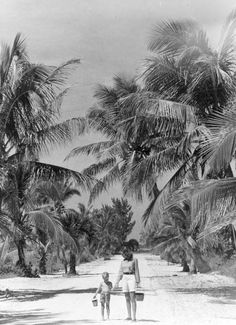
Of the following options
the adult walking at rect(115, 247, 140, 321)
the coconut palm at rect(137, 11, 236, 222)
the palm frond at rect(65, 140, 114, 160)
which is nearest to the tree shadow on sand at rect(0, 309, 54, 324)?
the adult walking at rect(115, 247, 140, 321)

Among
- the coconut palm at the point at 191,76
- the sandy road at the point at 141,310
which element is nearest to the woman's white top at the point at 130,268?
the sandy road at the point at 141,310

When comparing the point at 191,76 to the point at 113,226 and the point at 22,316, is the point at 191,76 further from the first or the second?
the point at 113,226

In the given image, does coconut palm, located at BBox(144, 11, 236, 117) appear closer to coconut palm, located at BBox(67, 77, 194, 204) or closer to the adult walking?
coconut palm, located at BBox(67, 77, 194, 204)

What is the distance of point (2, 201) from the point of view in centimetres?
1859

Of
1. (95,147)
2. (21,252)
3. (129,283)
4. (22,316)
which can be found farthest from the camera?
(21,252)

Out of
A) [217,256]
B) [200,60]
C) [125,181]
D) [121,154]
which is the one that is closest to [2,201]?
[125,181]

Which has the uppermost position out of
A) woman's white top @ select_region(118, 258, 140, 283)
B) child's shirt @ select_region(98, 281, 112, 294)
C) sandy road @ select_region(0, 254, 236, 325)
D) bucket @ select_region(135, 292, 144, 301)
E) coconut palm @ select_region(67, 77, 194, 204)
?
coconut palm @ select_region(67, 77, 194, 204)

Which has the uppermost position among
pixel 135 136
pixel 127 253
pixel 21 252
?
pixel 135 136

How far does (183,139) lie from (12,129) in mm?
5629

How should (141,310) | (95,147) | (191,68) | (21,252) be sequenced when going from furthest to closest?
(21,252), (95,147), (191,68), (141,310)

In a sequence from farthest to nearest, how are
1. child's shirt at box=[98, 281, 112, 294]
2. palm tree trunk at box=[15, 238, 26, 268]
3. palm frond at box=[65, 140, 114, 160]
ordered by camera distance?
palm tree trunk at box=[15, 238, 26, 268], palm frond at box=[65, 140, 114, 160], child's shirt at box=[98, 281, 112, 294]

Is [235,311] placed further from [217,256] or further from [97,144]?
[217,256]

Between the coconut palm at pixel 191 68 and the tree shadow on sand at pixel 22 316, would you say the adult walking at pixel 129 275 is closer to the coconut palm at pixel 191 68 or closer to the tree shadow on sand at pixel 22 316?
the tree shadow on sand at pixel 22 316

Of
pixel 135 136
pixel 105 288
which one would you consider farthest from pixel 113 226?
pixel 105 288
